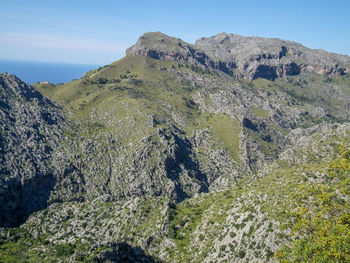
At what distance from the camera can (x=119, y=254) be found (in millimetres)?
61656

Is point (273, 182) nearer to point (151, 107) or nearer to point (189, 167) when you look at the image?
point (189, 167)

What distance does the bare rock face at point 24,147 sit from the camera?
102938 mm

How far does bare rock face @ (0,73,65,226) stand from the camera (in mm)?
102938

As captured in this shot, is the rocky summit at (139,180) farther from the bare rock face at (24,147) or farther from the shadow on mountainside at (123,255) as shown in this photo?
the bare rock face at (24,147)

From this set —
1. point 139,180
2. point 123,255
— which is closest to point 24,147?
point 139,180

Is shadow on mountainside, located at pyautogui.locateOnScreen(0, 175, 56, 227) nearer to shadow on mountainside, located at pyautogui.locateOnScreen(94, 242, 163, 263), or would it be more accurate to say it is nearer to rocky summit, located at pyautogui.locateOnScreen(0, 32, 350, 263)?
rocky summit, located at pyautogui.locateOnScreen(0, 32, 350, 263)

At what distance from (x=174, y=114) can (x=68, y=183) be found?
100 m

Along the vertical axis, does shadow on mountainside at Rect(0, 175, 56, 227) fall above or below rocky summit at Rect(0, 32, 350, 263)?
below

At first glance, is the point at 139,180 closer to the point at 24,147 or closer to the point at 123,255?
the point at 24,147

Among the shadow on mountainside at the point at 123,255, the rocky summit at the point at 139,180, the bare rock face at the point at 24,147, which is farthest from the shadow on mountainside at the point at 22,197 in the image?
the shadow on mountainside at the point at 123,255

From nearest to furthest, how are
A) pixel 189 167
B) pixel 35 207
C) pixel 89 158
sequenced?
pixel 35 207 < pixel 89 158 < pixel 189 167

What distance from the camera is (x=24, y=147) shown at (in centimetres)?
12062

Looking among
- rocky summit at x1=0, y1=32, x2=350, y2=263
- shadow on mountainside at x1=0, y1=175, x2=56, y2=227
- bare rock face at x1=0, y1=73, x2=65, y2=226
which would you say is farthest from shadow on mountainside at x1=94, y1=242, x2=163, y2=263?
bare rock face at x1=0, y1=73, x2=65, y2=226

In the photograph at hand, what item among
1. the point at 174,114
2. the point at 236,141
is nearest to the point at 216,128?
the point at 236,141
